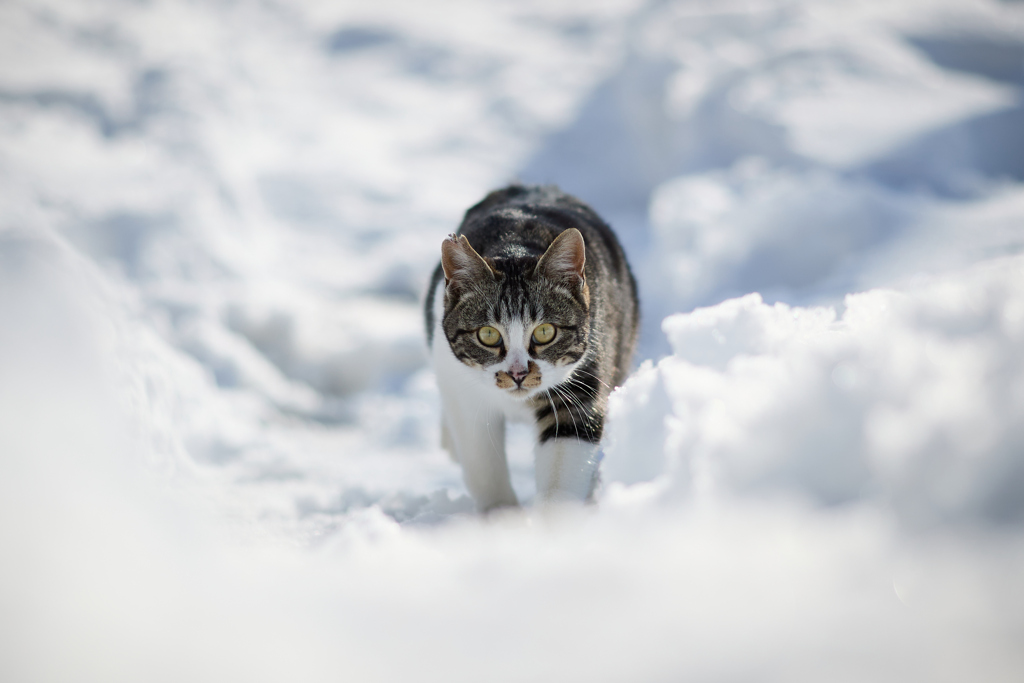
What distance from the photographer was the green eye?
59.3 inches

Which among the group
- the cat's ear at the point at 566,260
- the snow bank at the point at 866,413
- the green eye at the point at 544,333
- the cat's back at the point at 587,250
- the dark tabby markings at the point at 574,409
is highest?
A: the cat's back at the point at 587,250

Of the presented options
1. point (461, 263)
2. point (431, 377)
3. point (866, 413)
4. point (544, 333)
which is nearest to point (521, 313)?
point (544, 333)

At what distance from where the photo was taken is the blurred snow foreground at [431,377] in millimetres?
832

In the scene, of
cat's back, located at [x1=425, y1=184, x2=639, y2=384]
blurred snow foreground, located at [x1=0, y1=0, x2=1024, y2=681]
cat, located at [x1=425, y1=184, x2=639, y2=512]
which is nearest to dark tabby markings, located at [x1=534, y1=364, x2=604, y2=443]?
cat, located at [x1=425, y1=184, x2=639, y2=512]

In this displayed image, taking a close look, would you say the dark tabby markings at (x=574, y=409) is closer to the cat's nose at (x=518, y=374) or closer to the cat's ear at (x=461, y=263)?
the cat's nose at (x=518, y=374)

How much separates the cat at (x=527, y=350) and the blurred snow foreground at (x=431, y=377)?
0.17m

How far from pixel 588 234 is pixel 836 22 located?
10.4ft

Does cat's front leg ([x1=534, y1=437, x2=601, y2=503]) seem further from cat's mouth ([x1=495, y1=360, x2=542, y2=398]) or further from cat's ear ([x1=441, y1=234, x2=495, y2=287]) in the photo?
cat's ear ([x1=441, y1=234, x2=495, y2=287])

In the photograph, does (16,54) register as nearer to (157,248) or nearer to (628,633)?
(157,248)

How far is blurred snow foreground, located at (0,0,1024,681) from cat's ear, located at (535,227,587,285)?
27 centimetres

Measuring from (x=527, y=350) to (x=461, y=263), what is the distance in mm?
267

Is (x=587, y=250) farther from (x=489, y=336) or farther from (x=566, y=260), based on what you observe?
(x=489, y=336)

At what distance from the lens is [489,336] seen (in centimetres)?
152

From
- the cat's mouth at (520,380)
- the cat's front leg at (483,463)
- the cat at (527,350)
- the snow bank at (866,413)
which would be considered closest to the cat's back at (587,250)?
the cat at (527,350)
